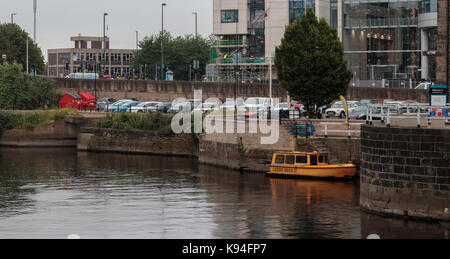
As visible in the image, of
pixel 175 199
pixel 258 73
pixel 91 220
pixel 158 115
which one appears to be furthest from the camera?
pixel 258 73

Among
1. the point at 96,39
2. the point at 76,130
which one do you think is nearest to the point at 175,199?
the point at 76,130

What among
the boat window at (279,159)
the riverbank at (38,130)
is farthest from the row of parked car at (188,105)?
the boat window at (279,159)

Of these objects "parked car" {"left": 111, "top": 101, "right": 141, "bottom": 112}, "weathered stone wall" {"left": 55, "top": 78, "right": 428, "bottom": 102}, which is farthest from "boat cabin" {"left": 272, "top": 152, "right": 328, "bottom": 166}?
"parked car" {"left": 111, "top": 101, "right": 141, "bottom": 112}

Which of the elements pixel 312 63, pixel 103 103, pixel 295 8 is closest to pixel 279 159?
pixel 312 63

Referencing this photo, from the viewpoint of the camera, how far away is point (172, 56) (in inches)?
5285

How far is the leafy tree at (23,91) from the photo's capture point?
9075 cm

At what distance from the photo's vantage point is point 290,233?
36.2 m

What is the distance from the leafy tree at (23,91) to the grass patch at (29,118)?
728cm

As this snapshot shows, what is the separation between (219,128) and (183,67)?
73.1 m

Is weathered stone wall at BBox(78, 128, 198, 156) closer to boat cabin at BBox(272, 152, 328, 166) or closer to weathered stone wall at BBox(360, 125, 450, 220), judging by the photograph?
boat cabin at BBox(272, 152, 328, 166)

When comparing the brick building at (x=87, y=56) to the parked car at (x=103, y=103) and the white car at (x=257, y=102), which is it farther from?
the white car at (x=257, y=102)

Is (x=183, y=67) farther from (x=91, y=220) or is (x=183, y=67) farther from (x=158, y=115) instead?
(x=91, y=220)

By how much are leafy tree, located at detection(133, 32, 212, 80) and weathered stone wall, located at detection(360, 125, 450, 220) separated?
96.2m
